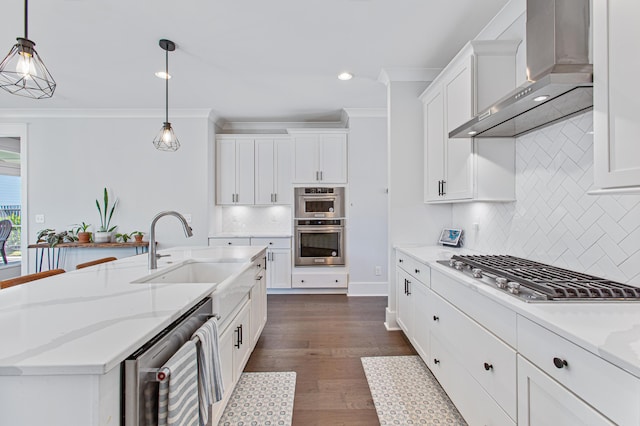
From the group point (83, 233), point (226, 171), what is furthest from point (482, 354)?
point (83, 233)

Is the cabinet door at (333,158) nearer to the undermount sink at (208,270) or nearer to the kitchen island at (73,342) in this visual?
the undermount sink at (208,270)

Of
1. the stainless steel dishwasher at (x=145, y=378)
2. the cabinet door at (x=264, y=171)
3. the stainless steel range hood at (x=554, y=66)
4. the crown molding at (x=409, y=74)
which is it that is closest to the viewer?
the stainless steel dishwasher at (x=145, y=378)

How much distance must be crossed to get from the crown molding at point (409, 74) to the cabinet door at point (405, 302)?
199 cm

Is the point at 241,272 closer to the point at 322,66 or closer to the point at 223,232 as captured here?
the point at 322,66

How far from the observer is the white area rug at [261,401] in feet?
6.02

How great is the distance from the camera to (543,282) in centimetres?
135

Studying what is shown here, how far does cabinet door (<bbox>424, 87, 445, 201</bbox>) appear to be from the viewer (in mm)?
2717

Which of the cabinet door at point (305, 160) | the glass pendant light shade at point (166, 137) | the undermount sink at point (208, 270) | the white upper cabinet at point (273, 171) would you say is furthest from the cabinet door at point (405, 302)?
the glass pendant light shade at point (166, 137)

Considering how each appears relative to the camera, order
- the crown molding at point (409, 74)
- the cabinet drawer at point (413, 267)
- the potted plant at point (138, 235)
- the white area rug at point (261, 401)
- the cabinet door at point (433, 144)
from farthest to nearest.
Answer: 1. the potted plant at point (138, 235)
2. the crown molding at point (409, 74)
3. the cabinet door at point (433, 144)
4. the cabinet drawer at point (413, 267)
5. the white area rug at point (261, 401)

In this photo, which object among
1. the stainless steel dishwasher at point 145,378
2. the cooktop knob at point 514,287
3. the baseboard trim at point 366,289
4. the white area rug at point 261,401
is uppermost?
the cooktop knob at point 514,287

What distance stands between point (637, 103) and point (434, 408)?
1.87 metres

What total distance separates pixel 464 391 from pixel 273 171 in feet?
12.6

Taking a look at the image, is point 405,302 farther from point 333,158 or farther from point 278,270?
point 333,158

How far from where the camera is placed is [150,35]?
8.19 feet
